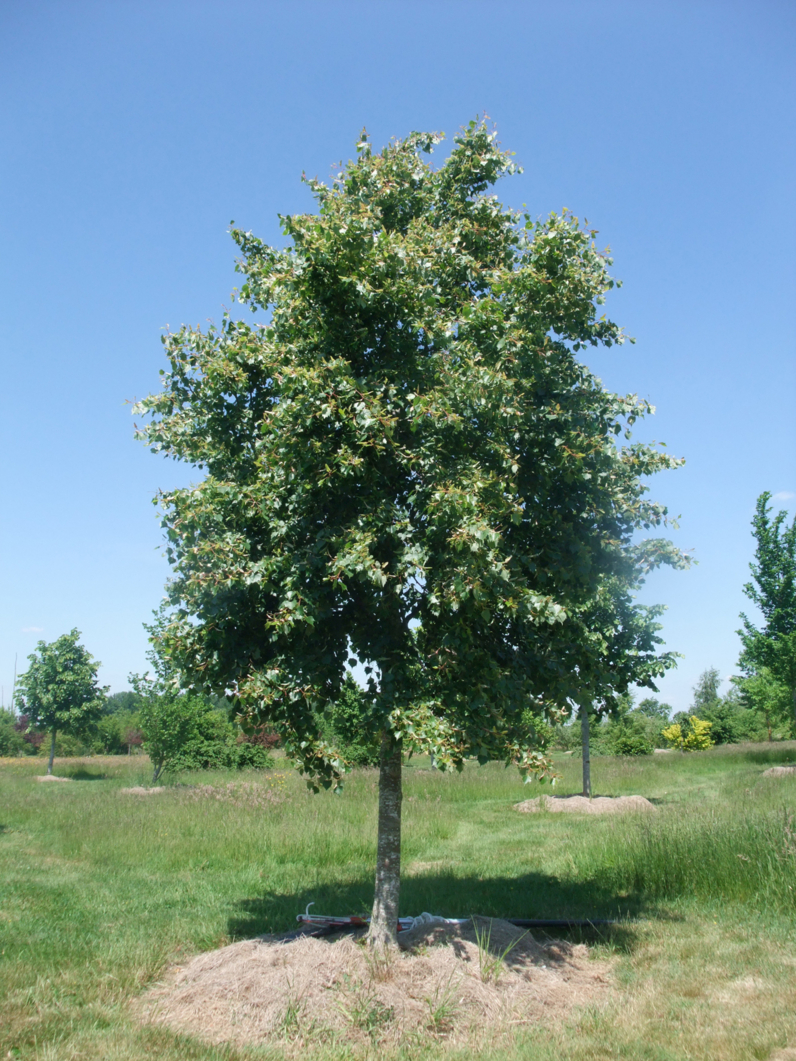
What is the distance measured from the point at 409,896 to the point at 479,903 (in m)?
0.91

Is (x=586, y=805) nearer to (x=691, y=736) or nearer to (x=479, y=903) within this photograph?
(x=479, y=903)

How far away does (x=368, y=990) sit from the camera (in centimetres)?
560

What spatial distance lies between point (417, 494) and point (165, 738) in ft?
69.1

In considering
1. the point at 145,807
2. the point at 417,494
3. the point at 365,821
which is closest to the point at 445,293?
the point at 417,494

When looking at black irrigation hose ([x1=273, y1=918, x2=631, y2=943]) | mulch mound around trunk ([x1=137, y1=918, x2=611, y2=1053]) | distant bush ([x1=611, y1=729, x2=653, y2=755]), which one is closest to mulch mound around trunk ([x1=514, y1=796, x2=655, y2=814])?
black irrigation hose ([x1=273, y1=918, x2=631, y2=943])

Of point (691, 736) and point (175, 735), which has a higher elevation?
point (175, 735)

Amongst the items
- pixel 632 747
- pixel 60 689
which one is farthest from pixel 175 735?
pixel 632 747

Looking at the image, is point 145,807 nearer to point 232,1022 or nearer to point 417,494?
point 232,1022

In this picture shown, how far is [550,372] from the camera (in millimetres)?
6504

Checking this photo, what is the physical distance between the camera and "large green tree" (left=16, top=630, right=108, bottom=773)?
3086cm

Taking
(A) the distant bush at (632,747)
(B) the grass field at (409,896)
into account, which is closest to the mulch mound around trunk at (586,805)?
(B) the grass field at (409,896)

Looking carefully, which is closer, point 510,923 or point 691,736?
point 510,923

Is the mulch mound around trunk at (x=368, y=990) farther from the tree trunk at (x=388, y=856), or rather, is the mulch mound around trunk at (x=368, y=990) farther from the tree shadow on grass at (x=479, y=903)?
the tree shadow on grass at (x=479, y=903)

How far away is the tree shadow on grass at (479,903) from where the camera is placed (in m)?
7.68
